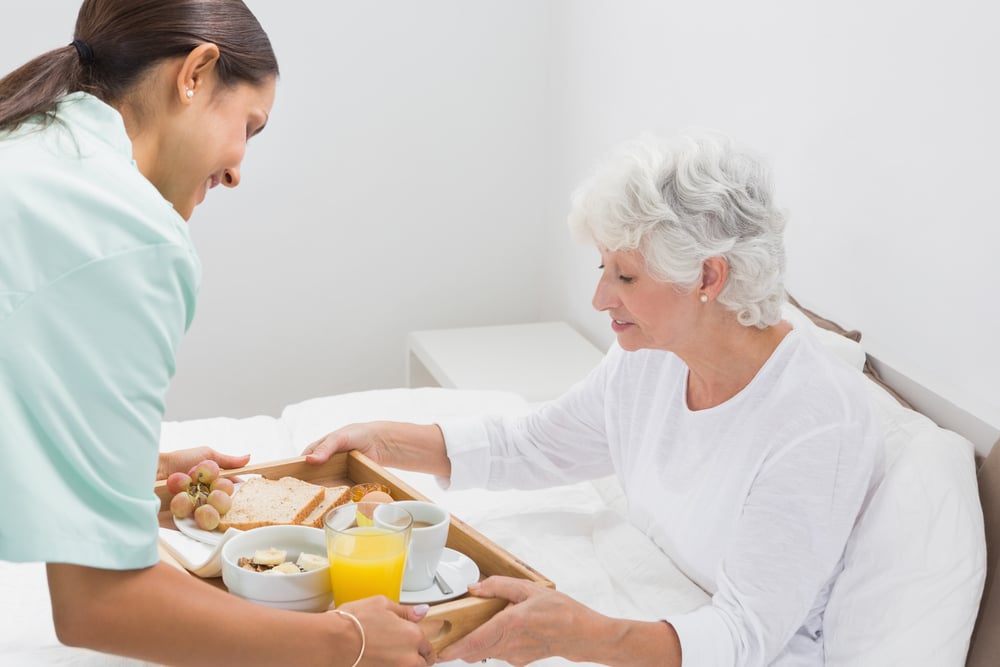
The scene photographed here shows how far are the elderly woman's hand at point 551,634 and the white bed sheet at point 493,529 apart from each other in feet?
0.48

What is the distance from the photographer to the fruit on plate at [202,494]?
1.37 meters

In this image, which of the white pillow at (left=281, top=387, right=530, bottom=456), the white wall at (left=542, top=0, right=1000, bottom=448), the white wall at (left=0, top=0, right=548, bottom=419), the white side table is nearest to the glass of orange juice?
the white wall at (left=542, top=0, right=1000, bottom=448)

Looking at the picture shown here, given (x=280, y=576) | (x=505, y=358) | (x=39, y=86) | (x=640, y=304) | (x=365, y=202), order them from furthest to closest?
1. (x=365, y=202)
2. (x=505, y=358)
3. (x=640, y=304)
4. (x=280, y=576)
5. (x=39, y=86)

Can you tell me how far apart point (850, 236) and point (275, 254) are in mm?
1965

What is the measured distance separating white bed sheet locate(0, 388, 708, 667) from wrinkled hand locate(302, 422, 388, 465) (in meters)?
0.22

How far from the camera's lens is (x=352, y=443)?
5.50ft

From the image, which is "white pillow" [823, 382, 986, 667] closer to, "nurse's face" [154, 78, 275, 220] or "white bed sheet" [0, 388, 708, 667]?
"white bed sheet" [0, 388, 708, 667]

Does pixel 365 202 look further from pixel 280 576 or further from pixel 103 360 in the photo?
pixel 103 360

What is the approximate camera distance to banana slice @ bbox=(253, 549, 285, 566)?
3.98 feet

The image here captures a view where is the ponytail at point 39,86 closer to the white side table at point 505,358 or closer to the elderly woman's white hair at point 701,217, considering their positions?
the elderly woman's white hair at point 701,217

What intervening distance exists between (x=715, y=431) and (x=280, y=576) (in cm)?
67

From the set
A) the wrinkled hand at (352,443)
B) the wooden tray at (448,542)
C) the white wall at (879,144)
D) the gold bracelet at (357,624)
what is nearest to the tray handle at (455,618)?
the wooden tray at (448,542)

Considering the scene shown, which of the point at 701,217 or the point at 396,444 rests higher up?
the point at 701,217

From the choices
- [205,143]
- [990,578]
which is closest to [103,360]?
[205,143]
